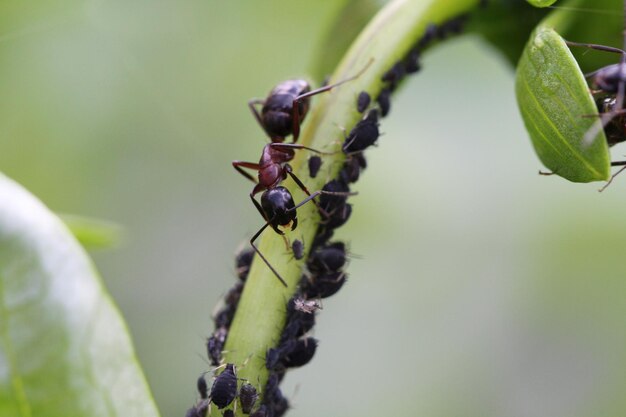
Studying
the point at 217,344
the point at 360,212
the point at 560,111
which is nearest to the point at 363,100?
the point at 560,111

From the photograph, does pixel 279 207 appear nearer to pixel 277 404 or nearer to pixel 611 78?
pixel 277 404

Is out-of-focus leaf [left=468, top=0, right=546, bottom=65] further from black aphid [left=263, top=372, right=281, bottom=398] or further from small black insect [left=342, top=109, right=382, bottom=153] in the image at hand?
black aphid [left=263, top=372, right=281, bottom=398]

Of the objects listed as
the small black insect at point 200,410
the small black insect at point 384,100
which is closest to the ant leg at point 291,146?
the small black insect at point 384,100

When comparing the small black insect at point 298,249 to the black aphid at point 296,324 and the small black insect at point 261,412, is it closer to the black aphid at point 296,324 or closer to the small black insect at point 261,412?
the black aphid at point 296,324

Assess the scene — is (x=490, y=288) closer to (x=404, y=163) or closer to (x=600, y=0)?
(x=404, y=163)

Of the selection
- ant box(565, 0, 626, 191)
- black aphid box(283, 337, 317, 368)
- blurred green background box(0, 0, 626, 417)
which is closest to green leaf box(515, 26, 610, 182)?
ant box(565, 0, 626, 191)

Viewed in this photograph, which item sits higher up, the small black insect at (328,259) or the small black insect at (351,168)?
the small black insect at (351,168)

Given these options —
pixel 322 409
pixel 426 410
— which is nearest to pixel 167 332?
pixel 322 409
